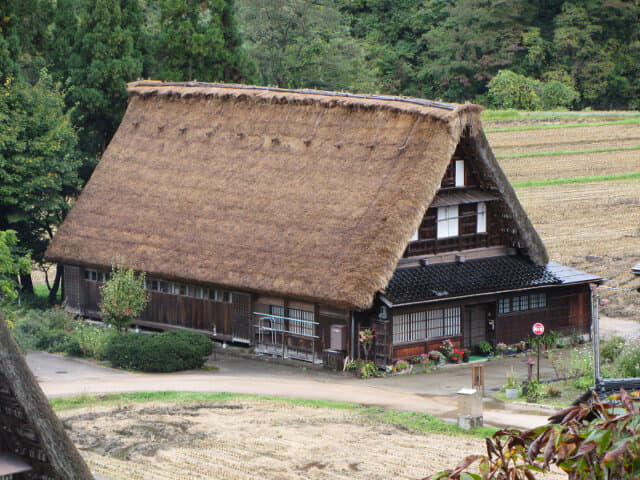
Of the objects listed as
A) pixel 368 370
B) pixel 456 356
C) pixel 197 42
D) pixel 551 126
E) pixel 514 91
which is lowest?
pixel 368 370

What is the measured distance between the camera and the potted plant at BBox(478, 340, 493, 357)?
30062mm

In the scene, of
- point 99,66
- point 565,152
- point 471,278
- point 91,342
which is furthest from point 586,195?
point 91,342

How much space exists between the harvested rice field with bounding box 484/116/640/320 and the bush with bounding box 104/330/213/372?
42.3 ft

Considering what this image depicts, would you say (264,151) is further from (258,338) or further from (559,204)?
(559,204)

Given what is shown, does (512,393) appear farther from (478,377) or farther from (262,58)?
(262,58)

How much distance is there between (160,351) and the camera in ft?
94.0

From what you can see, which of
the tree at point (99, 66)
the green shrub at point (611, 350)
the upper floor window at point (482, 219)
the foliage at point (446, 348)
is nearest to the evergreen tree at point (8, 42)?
the tree at point (99, 66)

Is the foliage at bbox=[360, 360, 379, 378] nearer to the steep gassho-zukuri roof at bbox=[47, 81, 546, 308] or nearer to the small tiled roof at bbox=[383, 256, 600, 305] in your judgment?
the small tiled roof at bbox=[383, 256, 600, 305]

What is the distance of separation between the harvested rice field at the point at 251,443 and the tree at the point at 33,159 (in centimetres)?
1193

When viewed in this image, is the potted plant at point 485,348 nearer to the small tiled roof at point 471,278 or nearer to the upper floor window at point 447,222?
the small tiled roof at point 471,278

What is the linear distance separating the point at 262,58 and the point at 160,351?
1355 inches

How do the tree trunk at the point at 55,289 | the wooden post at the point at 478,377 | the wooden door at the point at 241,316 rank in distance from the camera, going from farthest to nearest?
the tree trunk at the point at 55,289 → the wooden door at the point at 241,316 → the wooden post at the point at 478,377

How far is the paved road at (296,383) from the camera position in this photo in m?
24.4

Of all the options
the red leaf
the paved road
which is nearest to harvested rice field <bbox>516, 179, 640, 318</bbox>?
the paved road
